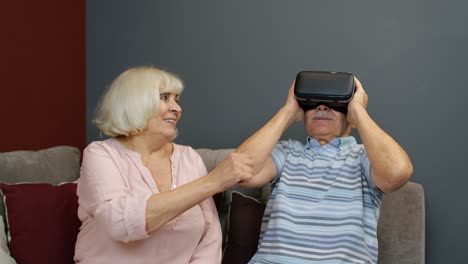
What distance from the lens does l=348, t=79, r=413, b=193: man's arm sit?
1.67m

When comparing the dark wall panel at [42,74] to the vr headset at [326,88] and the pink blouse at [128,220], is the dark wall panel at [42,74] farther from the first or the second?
the vr headset at [326,88]

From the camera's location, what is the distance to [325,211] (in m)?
1.80

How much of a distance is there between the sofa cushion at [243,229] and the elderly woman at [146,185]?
167 millimetres

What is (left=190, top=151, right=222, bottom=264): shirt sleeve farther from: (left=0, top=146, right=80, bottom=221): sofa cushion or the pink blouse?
(left=0, top=146, right=80, bottom=221): sofa cushion

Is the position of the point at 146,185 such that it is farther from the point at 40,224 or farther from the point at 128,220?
the point at 40,224

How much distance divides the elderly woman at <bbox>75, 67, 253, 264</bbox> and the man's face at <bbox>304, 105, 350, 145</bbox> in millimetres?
391

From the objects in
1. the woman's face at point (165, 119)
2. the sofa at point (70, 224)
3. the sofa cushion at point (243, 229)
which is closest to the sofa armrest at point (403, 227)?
the sofa at point (70, 224)

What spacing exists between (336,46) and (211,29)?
61 cm

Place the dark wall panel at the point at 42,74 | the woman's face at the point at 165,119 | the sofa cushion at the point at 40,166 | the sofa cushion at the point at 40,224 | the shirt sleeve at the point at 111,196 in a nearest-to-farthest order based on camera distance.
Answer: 1. the shirt sleeve at the point at 111,196
2. the woman's face at the point at 165,119
3. the sofa cushion at the point at 40,224
4. the sofa cushion at the point at 40,166
5. the dark wall panel at the point at 42,74

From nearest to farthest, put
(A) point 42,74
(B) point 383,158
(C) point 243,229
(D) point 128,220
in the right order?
(D) point 128,220, (B) point 383,158, (C) point 243,229, (A) point 42,74

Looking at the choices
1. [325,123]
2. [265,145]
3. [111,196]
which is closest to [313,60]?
[325,123]

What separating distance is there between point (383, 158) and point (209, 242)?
62cm

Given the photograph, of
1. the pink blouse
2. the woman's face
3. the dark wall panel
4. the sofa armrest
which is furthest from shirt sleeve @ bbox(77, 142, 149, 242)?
the dark wall panel

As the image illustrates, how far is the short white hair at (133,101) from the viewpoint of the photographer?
182cm
